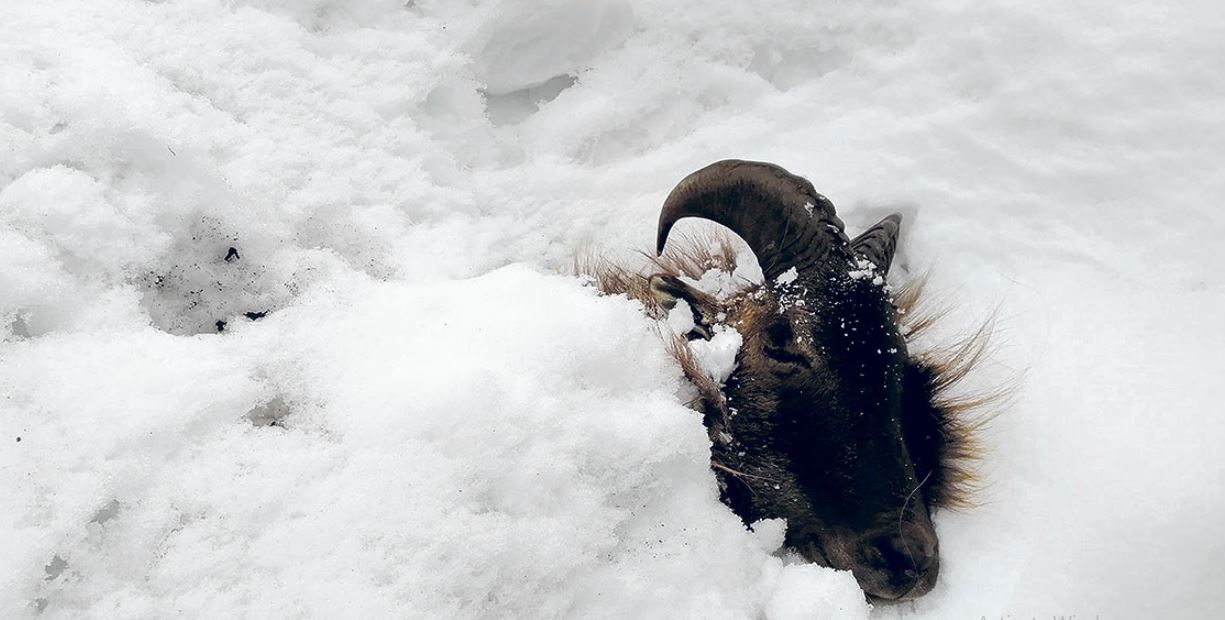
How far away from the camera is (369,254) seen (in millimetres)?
2496

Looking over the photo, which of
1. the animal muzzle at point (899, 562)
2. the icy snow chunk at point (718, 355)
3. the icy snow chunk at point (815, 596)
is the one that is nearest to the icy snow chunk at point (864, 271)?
the icy snow chunk at point (718, 355)

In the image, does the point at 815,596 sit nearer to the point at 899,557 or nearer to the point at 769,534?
the point at 769,534

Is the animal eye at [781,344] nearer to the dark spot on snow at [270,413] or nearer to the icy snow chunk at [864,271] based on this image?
the icy snow chunk at [864,271]

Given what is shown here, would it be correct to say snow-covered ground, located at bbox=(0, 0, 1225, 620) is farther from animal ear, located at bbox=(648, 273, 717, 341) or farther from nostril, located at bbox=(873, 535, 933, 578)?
animal ear, located at bbox=(648, 273, 717, 341)

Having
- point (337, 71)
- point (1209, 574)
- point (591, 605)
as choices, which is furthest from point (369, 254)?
point (1209, 574)

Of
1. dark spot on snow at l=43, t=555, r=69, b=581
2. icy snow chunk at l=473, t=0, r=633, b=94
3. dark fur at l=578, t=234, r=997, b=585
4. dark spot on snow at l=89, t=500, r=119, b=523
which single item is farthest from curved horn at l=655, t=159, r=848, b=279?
dark spot on snow at l=43, t=555, r=69, b=581

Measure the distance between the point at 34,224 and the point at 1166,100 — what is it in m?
3.39

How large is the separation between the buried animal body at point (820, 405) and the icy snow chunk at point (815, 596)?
18 centimetres

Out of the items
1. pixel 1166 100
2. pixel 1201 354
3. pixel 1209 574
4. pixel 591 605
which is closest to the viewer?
pixel 591 605

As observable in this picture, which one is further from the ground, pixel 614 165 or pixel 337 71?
pixel 337 71

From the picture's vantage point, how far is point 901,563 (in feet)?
6.98

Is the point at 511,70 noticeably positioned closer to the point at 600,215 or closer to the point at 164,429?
the point at 600,215

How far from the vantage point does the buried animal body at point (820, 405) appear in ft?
6.88

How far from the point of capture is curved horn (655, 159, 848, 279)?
2.12m
